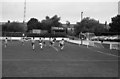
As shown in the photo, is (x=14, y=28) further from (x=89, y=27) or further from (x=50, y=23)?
(x=89, y=27)

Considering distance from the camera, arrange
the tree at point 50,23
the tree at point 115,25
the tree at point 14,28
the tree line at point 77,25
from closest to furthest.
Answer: the tree at point 115,25
the tree line at point 77,25
the tree at point 14,28
the tree at point 50,23

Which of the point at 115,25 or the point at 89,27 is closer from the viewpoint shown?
the point at 115,25

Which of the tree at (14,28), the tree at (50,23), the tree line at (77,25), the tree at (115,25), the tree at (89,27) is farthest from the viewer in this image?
the tree at (50,23)

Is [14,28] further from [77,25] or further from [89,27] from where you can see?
[89,27]

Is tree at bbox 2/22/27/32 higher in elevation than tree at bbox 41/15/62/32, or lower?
lower

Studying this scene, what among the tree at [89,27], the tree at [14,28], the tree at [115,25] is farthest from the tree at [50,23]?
the tree at [115,25]

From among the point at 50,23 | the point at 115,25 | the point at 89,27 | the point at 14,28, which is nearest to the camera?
the point at 115,25

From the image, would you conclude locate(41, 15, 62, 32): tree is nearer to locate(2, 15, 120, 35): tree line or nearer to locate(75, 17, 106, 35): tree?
locate(2, 15, 120, 35): tree line

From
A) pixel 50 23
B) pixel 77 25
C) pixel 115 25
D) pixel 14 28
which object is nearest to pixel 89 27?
pixel 77 25

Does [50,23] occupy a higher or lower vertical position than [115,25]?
higher

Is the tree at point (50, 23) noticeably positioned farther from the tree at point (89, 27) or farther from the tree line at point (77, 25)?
the tree at point (89, 27)

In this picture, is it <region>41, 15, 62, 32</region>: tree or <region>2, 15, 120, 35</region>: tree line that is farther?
<region>41, 15, 62, 32</region>: tree

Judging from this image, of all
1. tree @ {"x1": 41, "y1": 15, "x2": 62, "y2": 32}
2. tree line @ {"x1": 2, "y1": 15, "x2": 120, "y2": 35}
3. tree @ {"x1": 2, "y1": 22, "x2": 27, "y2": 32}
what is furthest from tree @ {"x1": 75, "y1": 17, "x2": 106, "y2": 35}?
tree @ {"x1": 2, "y1": 22, "x2": 27, "y2": 32}

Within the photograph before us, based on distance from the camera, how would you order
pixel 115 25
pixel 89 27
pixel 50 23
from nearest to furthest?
pixel 115 25 < pixel 89 27 < pixel 50 23
